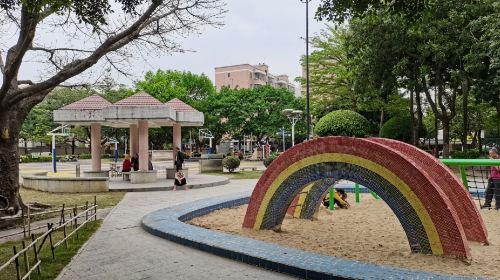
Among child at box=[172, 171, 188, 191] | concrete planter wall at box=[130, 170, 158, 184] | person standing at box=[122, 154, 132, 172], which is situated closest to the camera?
child at box=[172, 171, 188, 191]

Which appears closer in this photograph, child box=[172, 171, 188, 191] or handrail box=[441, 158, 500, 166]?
handrail box=[441, 158, 500, 166]

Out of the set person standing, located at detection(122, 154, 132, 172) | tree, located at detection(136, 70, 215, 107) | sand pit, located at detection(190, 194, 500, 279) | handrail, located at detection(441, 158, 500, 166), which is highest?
tree, located at detection(136, 70, 215, 107)

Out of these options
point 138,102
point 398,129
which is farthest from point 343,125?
point 138,102

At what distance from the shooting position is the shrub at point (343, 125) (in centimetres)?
3306

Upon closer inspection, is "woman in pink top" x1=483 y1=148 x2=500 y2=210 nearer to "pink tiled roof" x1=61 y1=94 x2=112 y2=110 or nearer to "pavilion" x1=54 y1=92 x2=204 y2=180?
"pavilion" x1=54 y1=92 x2=204 y2=180

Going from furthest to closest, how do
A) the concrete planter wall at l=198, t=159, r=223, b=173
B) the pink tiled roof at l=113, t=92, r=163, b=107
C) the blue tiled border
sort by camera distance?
the concrete planter wall at l=198, t=159, r=223, b=173
the pink tiled roof at l=113, t=92, r=163, b=107
the blue tiled border

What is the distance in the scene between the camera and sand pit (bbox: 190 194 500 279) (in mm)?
6711

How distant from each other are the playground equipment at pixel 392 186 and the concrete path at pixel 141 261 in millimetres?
2212

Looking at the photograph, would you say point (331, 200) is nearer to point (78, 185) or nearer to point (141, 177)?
point (78, 185)

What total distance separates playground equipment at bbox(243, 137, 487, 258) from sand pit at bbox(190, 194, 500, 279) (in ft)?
1.00

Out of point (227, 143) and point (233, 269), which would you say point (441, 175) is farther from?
point (227, 143)

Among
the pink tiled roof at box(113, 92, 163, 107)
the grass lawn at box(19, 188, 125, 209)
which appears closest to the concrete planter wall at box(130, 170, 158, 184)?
the grass lawn at box(19, 188, 125, 209)

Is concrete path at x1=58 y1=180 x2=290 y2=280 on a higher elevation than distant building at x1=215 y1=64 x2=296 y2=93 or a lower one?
lower

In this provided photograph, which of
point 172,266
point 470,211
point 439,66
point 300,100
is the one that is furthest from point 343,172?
point 300,100
